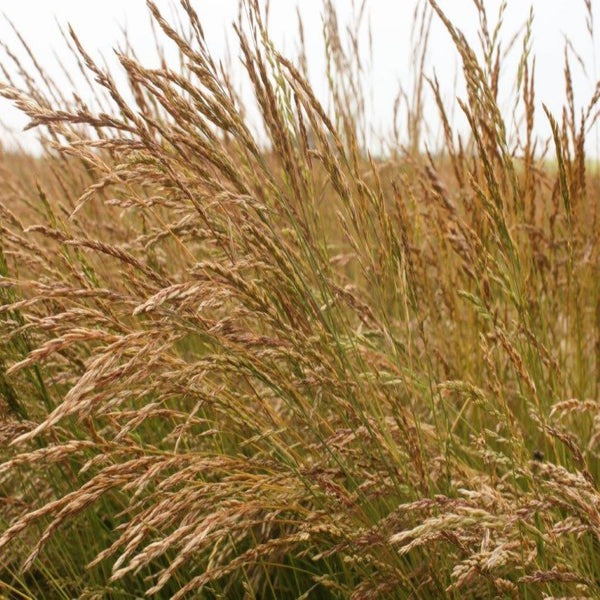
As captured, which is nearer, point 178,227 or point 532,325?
point 178,227

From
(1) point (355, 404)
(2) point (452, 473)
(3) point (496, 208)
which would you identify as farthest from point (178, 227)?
(2) point (452, 473)

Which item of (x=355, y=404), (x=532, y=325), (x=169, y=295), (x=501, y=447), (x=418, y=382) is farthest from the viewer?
(x=501, y=447)

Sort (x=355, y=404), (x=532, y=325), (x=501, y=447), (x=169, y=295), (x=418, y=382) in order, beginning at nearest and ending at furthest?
(x=169, y=295)
(x=355, y=404)
(x=418, y=382)
(x=532, y=325)
(x=501, y=447)

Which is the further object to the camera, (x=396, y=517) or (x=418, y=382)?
(x=418, y=382)

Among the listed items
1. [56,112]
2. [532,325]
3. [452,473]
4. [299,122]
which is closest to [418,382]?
[452,473]

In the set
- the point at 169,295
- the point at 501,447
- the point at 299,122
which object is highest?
the point at 299,122

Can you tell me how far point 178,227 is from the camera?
152 cm

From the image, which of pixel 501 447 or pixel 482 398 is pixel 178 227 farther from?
pixel 501 447

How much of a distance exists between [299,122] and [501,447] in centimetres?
127

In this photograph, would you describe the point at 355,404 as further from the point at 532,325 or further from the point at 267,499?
the point at 532,325

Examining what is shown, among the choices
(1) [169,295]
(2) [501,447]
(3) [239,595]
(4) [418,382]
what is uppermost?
(1) [169,295]

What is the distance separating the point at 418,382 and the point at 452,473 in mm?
222

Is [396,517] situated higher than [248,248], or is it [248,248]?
[248,248]

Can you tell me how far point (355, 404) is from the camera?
1303mm
